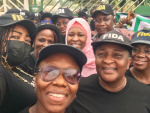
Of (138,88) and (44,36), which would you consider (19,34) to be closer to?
(44,36)

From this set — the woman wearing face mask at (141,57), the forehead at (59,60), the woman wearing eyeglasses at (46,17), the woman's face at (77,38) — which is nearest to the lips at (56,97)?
the forehead at (59,60)

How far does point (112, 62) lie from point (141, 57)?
690mm

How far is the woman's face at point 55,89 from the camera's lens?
1.32 metres

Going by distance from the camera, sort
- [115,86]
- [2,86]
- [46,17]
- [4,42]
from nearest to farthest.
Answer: [2,86] → [4,42] → [115,86] → [46,17]

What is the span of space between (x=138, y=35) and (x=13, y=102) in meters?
1.81

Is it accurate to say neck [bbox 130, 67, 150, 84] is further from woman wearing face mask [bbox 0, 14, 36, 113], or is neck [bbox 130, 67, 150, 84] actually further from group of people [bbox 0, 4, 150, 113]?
woman wearing face mask [bbox 0, 14, 36, 113]

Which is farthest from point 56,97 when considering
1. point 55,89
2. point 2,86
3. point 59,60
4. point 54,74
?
point 2,86

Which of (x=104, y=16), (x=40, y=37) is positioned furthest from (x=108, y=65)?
(x=104, y=16)

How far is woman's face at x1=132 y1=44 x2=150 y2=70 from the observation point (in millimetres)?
2262

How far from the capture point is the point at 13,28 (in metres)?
1.77

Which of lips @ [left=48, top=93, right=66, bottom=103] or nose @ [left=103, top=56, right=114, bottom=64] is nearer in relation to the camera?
lips @ [left=48, top=93, right=66, bottom=103]

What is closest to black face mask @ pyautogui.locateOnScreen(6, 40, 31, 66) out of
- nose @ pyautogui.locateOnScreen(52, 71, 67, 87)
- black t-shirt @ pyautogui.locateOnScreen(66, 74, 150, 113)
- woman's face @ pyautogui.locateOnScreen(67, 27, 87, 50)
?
nose @ pyautogui.locateOnScreen(52, 71, 67, 87)

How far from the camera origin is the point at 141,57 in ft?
7.42

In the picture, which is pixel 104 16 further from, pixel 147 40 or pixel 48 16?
pixel 48 16
